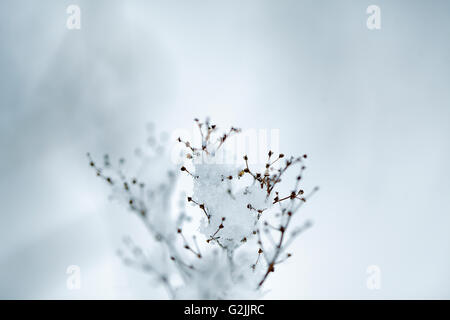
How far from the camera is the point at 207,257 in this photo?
5.98 ft

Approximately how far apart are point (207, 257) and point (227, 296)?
11.6 inches

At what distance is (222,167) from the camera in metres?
1.93
